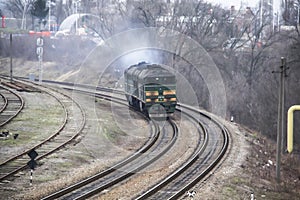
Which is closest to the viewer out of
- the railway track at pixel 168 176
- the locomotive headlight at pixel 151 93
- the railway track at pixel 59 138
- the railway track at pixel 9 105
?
the railway track at pixel 168 176

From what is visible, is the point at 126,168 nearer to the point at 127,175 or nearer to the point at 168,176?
the point at 127,175

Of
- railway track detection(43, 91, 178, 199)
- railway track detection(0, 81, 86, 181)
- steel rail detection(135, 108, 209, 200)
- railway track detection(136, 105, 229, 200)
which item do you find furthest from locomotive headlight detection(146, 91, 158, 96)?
railway track detection(0, 81, 86, 181)

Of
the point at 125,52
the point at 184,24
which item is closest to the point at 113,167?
the point at 125,52

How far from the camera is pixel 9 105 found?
29.9m

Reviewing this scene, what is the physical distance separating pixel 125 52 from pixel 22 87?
10374 mm

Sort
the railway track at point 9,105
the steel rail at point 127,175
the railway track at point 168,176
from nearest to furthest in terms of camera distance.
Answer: the steel rail at point 127,175
the railway track at point 168,176
the railway track at point 9,105

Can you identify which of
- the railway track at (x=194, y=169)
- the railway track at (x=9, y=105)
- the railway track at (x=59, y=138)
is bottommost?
the railway track at (x=194, y=169)

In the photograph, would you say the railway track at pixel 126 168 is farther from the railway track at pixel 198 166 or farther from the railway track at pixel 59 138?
the railway track at pixel 59 138

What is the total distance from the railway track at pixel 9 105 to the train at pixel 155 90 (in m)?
5.90

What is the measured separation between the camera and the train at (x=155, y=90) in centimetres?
2745

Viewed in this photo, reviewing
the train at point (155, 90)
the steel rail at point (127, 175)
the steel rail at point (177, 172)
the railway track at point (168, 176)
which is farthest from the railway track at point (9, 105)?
the steel rail at point (177, 172)

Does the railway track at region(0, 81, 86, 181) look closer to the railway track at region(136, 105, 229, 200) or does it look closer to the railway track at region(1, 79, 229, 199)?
the railway track at region(1, 79, 229, 199)

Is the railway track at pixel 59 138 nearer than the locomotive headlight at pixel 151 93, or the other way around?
the railway track at pixel 59 138

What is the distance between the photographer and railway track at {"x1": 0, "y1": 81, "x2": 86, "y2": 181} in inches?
675
